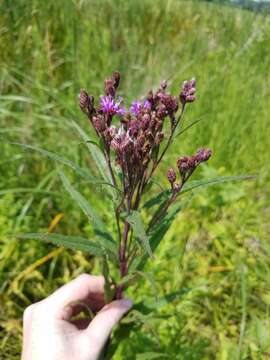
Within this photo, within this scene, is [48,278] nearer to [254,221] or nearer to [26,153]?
[26,153]

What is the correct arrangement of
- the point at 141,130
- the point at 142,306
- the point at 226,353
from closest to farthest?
1. the point at 141,130
2. the point at 142,306
3. the point at 226,353

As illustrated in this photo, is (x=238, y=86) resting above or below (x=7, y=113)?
above

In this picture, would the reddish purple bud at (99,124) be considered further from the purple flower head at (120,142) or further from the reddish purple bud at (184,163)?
the reddish purple bud at (184,163)

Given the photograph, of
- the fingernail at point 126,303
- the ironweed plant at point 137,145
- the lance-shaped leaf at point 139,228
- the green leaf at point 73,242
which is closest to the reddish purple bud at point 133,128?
the ironweed plant at point 137,145

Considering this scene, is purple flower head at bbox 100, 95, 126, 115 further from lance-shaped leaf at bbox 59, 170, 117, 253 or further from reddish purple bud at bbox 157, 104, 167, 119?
lance-shaped leaf at bbox 59, 170, 117, 253

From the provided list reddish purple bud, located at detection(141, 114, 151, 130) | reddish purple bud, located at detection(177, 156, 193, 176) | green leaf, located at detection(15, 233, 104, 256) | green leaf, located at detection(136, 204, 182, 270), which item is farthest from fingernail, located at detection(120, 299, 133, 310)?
reddish purple bud, located at detection(141, 114, 151, 130)

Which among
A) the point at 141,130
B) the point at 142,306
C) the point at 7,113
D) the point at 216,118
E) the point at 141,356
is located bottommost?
the point at 141,356

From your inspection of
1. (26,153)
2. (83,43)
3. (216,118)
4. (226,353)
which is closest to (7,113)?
(26,153)
